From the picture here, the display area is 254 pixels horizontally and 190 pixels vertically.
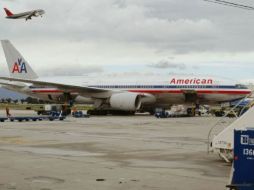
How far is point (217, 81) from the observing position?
42.8 meters

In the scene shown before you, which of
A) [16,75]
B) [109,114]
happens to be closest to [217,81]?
[109,114]

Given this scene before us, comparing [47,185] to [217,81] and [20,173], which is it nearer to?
[20,173]

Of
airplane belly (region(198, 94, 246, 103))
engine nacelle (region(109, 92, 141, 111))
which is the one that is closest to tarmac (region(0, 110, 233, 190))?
airplane belly (region(198, 94, 246, 103))

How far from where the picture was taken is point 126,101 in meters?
43.7

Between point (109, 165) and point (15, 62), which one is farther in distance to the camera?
point (15, 62)

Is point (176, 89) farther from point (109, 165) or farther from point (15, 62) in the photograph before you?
point (109, 165)

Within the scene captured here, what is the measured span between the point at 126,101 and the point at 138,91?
1955 millimetres

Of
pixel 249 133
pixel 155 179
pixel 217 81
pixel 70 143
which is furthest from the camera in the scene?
pixel 217 81

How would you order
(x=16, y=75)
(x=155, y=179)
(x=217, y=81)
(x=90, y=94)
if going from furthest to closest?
(x=16, y=75)
(x=90, y=94)
(x=217, y=81)
(x=155, y=179)

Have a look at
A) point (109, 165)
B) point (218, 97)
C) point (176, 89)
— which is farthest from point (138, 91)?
point (109, 165)

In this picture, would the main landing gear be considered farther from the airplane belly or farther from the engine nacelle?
the airplane belly

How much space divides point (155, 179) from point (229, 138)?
3296 mm

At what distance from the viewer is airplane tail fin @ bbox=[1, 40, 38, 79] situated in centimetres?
5234

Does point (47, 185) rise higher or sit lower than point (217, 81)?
lower
